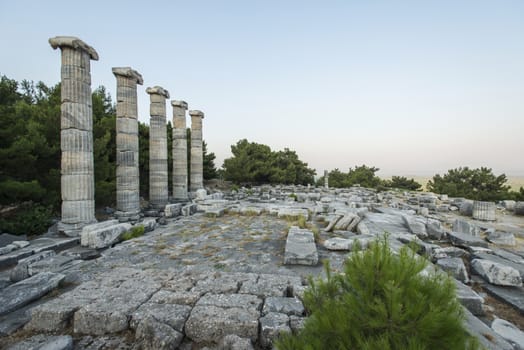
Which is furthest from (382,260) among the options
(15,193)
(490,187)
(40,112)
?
(490,187)

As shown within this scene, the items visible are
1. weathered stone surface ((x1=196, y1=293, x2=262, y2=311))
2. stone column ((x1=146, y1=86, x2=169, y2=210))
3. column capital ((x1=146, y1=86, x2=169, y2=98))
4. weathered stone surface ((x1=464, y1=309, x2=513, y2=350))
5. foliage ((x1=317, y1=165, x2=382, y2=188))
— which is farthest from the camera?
foliage ((x1=317, y1=165, x2=382, y2=188))

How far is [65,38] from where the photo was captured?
766cm

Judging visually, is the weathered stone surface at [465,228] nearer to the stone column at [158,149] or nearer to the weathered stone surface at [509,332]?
the weathered stone surface at [509,332]

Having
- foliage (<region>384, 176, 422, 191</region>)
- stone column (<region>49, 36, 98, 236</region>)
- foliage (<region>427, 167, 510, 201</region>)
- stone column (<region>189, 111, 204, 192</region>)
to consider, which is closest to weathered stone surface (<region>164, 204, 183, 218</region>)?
stone column (<region>49, 36, 98, 236</region>)

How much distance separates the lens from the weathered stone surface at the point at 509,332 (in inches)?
102

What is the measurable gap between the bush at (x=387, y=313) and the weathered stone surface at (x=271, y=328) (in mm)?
961

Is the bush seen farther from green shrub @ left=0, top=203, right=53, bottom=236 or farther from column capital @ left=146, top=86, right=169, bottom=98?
column capital @ left=146, top=86, right=169, bottom=98

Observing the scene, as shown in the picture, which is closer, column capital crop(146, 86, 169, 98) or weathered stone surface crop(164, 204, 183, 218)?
weathered stone surface crop(164, 204, 183, 218)

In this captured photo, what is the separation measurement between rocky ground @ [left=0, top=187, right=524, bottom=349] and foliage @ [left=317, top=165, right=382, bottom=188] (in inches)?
1113

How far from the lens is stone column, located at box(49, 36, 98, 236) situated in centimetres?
784

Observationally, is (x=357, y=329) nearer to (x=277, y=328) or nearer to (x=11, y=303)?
(x=277, y=328)

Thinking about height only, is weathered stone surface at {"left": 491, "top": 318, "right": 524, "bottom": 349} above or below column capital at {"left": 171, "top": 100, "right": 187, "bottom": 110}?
below

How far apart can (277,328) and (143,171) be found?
1790cm

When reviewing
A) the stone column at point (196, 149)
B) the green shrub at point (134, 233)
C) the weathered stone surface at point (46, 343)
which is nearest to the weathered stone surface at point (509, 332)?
the weathered stone surface at point (46, 343)
